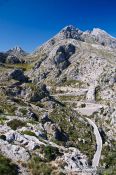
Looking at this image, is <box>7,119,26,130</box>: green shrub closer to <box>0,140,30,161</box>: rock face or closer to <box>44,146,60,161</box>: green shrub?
<box>0,140,30,161</box>: rock face

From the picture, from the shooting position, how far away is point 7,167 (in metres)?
47.8

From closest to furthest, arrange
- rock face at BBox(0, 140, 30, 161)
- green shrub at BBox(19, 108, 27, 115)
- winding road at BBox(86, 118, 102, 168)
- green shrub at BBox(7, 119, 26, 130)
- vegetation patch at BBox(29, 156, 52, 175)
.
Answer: vegetation patch at BBox(29, 156, 52, 175) < rock face at BBox(0, 140, 30, 161) < green shrub at BBox(7, 119, 26, 130) < winding road at BBox(86, 118, 102, 168) < green shrub at BBox(19, 108, 27, 115)

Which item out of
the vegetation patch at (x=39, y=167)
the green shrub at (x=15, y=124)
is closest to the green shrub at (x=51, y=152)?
the vegetation patch at (x=39, y=167)

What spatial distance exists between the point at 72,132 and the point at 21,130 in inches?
3051

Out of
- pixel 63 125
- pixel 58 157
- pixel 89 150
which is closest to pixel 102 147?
pixel 89 150

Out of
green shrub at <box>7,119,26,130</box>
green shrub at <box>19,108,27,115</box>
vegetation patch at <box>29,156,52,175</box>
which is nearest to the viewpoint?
vegetation patch at <box>29,156,52,175</box>

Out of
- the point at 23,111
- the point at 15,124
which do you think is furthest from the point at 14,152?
the point at 23,111

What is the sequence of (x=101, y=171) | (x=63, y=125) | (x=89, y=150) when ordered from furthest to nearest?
(x=63, y=125) < (x=89, y=150) < (x=101, y=171)

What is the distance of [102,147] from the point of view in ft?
440

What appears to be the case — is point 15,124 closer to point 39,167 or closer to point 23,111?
point 39,167

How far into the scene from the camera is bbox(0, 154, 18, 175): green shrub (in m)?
46.6

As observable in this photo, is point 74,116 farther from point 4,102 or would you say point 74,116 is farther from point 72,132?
point 4,102

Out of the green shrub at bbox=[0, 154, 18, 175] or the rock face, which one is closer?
the green shrub at bbox=[0, 154, 18, 175]

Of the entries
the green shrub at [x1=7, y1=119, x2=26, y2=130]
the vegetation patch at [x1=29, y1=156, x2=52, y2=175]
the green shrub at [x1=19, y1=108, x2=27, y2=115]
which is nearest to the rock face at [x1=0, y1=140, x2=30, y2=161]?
the vegetation patch at [x1=29, y1=156, x2=52, y2=175]
